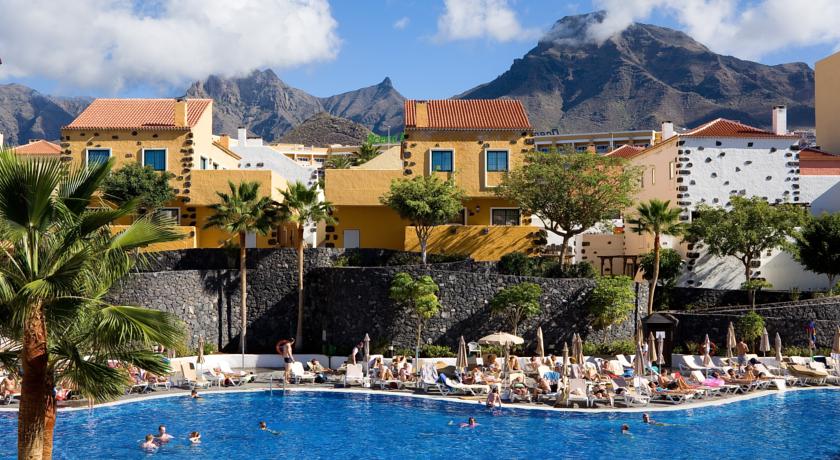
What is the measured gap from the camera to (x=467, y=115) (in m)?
43.9

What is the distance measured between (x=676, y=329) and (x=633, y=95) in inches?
5995

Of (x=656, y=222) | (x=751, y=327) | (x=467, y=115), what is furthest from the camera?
(x=467, y=115)

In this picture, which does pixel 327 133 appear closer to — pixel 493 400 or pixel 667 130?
pixel 667 130

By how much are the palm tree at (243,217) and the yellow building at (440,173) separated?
777 centimetres

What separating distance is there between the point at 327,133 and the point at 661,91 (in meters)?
76.9

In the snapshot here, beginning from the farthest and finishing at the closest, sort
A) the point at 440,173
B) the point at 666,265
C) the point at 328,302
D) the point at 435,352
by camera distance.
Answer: the point at 440,173
the point at 666,265
the point at 328,302
the point at 435,352

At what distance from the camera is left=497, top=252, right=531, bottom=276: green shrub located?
37.3 metres

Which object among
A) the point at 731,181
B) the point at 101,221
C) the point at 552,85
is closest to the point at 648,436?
the point at 101,221

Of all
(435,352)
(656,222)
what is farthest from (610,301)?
(435,352)

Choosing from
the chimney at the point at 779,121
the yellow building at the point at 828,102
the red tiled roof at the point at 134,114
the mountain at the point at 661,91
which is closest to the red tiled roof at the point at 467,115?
the red tiled roof at the point at 134,114

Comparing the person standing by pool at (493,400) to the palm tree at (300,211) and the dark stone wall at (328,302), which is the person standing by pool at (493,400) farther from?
the palm tree at (300,211)

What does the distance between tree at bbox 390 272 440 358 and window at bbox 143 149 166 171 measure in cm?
1726

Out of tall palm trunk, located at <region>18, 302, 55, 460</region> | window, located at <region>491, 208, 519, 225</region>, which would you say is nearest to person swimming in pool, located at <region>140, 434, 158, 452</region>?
tall palm trunk, located at <region>18, 302, 55, 460</region>

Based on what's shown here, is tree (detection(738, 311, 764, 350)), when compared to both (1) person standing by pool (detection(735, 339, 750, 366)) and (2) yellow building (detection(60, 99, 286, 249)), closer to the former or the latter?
(1) person standing by pool (detection(735, 339, 750, 366))
